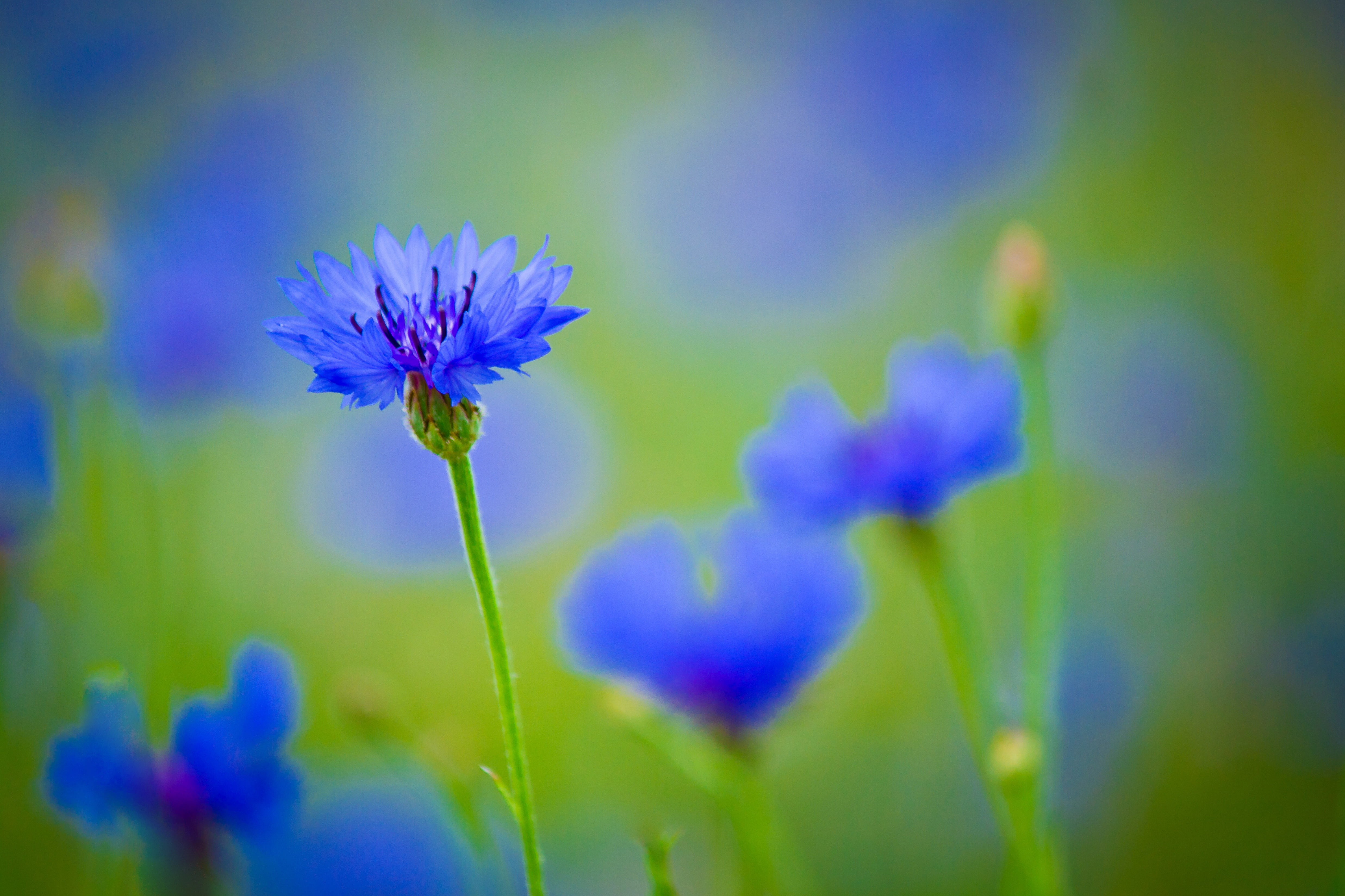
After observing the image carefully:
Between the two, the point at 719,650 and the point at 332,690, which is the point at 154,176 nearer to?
the point at 332,690

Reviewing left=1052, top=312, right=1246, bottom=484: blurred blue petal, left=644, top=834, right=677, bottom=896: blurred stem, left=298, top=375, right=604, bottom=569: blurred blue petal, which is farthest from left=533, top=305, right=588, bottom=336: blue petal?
left=1052, top=312, right=1246, bottom=484: blurred blue petal

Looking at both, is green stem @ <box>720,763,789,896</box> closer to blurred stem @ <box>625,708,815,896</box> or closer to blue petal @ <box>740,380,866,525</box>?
blurred stem @ <box>625,708,815,896</box>

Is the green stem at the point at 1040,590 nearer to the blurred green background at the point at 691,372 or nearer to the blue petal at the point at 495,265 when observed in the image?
the blurred green background at the point at 691,372

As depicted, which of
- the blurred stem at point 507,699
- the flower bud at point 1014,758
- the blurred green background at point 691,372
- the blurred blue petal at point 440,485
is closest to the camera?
the blurred stem at point 507,699

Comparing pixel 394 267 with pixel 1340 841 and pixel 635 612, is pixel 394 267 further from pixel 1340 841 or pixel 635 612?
pixel 1340 841

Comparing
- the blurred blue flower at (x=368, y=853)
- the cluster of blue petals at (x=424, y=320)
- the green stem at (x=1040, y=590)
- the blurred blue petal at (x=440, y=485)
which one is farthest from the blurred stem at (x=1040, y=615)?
the blurred blue petal at (x=440, y=485)

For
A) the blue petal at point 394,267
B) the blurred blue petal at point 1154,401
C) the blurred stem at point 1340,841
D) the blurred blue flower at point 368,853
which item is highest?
the blurred blue petal at point 1154,401

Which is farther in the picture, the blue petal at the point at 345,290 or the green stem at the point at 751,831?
the green stem at the point at 751,831
